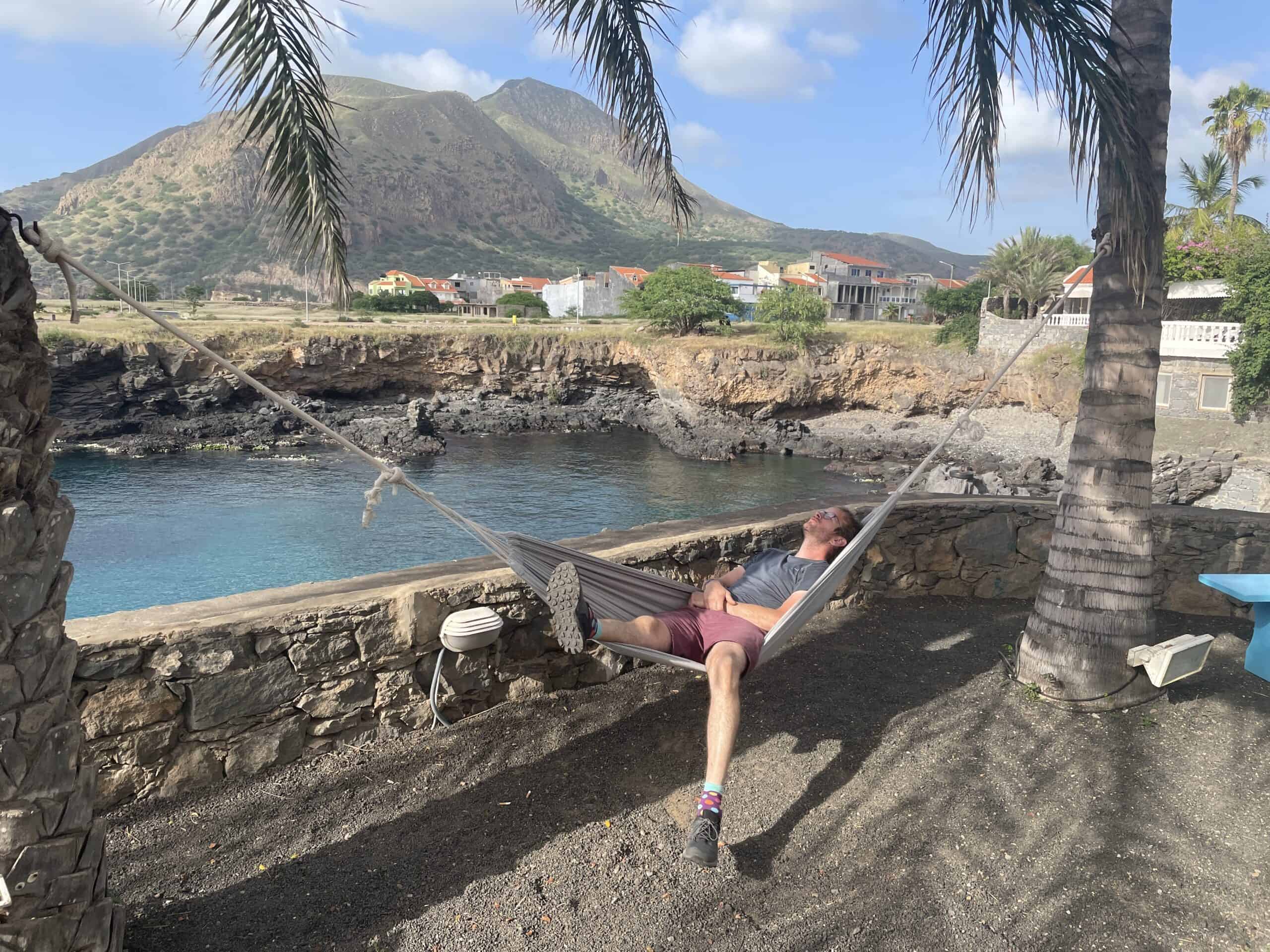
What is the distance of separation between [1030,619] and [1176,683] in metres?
0.55

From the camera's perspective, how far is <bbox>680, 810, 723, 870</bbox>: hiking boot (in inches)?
75.0

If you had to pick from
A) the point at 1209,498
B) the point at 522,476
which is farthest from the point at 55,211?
the point at 1209,498

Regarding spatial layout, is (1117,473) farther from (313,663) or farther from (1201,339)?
(1201,339)

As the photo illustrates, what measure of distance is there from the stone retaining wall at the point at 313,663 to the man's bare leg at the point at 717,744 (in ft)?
2.65

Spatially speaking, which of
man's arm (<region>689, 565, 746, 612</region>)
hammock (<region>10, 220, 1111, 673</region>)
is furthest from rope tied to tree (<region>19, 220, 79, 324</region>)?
man's arm (<region>689, 565, 746, 612</region>)

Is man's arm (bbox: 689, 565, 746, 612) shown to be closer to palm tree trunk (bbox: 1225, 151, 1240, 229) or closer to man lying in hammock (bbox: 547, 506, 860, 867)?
man lying in hammock (bbox: 547, 506, 860, 867)

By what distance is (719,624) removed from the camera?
8.05ft

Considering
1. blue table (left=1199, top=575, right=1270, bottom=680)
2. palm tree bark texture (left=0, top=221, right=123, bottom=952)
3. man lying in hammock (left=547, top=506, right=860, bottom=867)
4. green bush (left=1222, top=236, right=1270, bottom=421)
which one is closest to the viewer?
palm tree bark texture (left=0, top=221, right=123, bottom=952)

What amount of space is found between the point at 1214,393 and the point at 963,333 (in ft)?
27.6

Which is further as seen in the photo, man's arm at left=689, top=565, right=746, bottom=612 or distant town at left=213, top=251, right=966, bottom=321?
distant town at left=213, top=251, right=966, bottom=321

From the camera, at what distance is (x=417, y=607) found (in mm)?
2480

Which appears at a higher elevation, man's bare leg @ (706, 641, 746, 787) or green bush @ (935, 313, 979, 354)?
green bush @ (935, 313, 979, 354)

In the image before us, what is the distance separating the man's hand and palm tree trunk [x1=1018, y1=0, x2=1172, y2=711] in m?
1.15

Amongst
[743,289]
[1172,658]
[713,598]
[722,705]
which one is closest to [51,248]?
[722,705]
